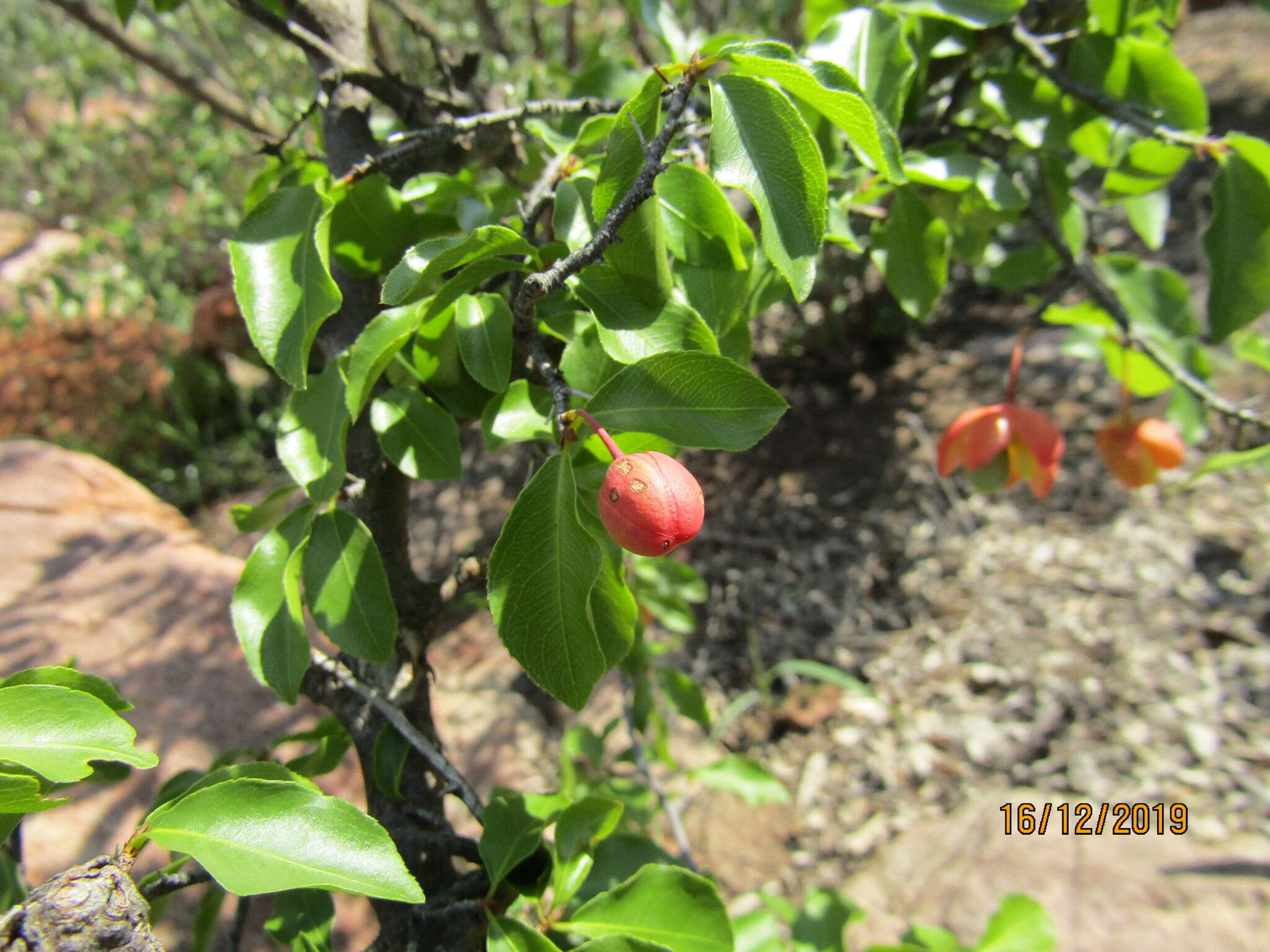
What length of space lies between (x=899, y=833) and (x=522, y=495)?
1805 mm

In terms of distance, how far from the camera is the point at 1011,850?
1.58 m

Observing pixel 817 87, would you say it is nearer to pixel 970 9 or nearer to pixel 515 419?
pixel 515 419

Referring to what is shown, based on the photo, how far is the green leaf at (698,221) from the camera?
0.62 meters

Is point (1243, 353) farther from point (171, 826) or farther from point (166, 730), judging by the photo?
point (166, 730)

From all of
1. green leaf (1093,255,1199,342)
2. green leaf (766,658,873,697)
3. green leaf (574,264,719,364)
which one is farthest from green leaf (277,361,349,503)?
green leaf (766,658,873,697)

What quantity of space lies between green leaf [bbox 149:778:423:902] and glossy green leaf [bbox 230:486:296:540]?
1.01 feet

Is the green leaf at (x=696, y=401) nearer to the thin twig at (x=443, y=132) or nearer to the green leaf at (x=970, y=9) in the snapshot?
the thin twig at (x=443, y=132)

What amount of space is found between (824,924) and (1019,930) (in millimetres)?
239

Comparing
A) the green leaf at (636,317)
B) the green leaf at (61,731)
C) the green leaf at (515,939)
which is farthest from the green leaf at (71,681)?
the green leaf at (636,317)

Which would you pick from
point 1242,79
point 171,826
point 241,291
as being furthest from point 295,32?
point 1242,79

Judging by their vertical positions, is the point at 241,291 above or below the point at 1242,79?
above

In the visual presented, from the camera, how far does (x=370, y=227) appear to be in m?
0.76

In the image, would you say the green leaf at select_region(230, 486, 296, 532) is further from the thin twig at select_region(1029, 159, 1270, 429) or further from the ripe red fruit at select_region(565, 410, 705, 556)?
the thin twig at select_region(1029, 159, 1270, 429)

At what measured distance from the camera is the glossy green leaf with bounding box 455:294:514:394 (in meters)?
Answer: 0.63
